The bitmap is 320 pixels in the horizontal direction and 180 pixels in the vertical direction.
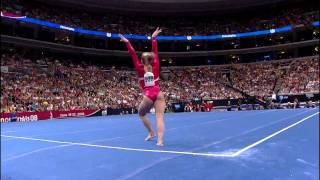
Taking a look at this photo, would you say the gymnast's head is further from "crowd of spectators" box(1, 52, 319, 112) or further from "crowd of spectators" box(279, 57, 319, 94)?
"crowd of spectators" box(279, 57, 319, 94)

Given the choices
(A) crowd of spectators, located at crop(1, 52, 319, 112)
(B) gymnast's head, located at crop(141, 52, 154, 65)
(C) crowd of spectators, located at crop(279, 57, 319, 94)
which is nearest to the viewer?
(B) gymnast's head, located at crop(141, 52, 154, 65)

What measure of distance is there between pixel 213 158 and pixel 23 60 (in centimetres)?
4163

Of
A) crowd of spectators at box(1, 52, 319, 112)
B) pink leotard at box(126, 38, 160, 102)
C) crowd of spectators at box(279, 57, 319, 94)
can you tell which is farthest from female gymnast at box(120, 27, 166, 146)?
crowd of spectators at box(279, 57, 319, 94)

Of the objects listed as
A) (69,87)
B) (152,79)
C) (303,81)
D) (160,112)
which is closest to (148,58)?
(152,79)

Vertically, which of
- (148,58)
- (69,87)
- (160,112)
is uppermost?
(69,87)

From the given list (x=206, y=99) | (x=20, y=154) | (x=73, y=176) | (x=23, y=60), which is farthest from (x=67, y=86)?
(x=73, y=176)

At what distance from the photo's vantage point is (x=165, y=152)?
238 inches

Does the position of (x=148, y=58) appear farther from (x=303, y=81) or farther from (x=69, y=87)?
(x=303, y=81)

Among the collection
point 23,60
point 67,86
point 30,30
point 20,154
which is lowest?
point 20,154

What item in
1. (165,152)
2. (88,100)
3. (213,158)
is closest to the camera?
(213,158)

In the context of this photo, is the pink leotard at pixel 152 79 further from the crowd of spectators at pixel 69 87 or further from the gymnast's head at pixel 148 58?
the crowd of spectators at pixel 69 87

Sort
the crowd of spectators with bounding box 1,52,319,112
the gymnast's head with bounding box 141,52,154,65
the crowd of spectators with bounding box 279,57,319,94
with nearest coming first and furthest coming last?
the gymnast's head with bounding box 141,52,154,65 < the crowd of spectators with bounding box 1,52,319,112 < the crowd of spectators with bounding box 279,57,319,94

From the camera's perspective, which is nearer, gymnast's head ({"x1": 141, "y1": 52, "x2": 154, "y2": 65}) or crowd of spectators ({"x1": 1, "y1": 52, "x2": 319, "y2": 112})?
gymnast's head ({"x1": 141, "y1": 52, "x2": 154, "y2": 65})

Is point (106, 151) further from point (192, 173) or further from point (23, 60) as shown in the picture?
point (23, 60)
